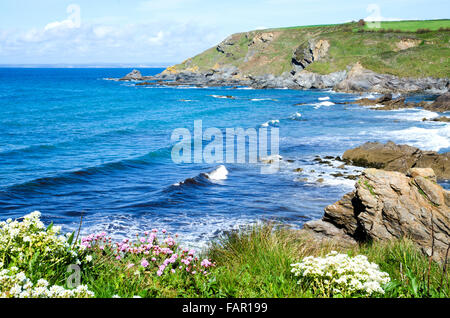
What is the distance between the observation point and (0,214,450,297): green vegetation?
16.3ft

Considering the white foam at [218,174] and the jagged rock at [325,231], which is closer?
the jagged rock at [325,231]

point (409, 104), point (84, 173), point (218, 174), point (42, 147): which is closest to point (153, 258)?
point (218, 174)

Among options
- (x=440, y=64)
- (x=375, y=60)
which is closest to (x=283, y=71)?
(x=375, y=60)

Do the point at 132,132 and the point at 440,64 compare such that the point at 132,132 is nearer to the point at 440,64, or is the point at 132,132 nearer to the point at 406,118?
the point at 406,118

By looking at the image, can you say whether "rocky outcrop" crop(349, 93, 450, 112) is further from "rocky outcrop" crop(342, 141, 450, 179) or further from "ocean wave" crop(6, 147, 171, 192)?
"ocean wave" crop(6, 147, 171, 192)

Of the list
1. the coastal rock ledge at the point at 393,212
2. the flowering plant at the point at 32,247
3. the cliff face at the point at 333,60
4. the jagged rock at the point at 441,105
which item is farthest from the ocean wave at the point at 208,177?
the cliff face at the point at 333,60

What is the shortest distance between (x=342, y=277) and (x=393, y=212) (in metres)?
6.98

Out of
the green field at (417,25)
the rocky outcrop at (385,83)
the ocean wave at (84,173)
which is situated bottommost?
the ocean wave at (84,173)

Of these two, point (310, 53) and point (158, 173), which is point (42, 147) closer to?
point (158, 173)

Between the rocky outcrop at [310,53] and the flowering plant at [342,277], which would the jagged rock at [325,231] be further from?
the rocky outcrop at [310,53]

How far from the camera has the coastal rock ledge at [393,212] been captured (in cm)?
1060

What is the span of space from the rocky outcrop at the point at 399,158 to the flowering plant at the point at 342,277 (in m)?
18.8

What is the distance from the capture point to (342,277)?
15.8 ft

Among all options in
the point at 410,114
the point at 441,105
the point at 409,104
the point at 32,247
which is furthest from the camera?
the point at 409,104
